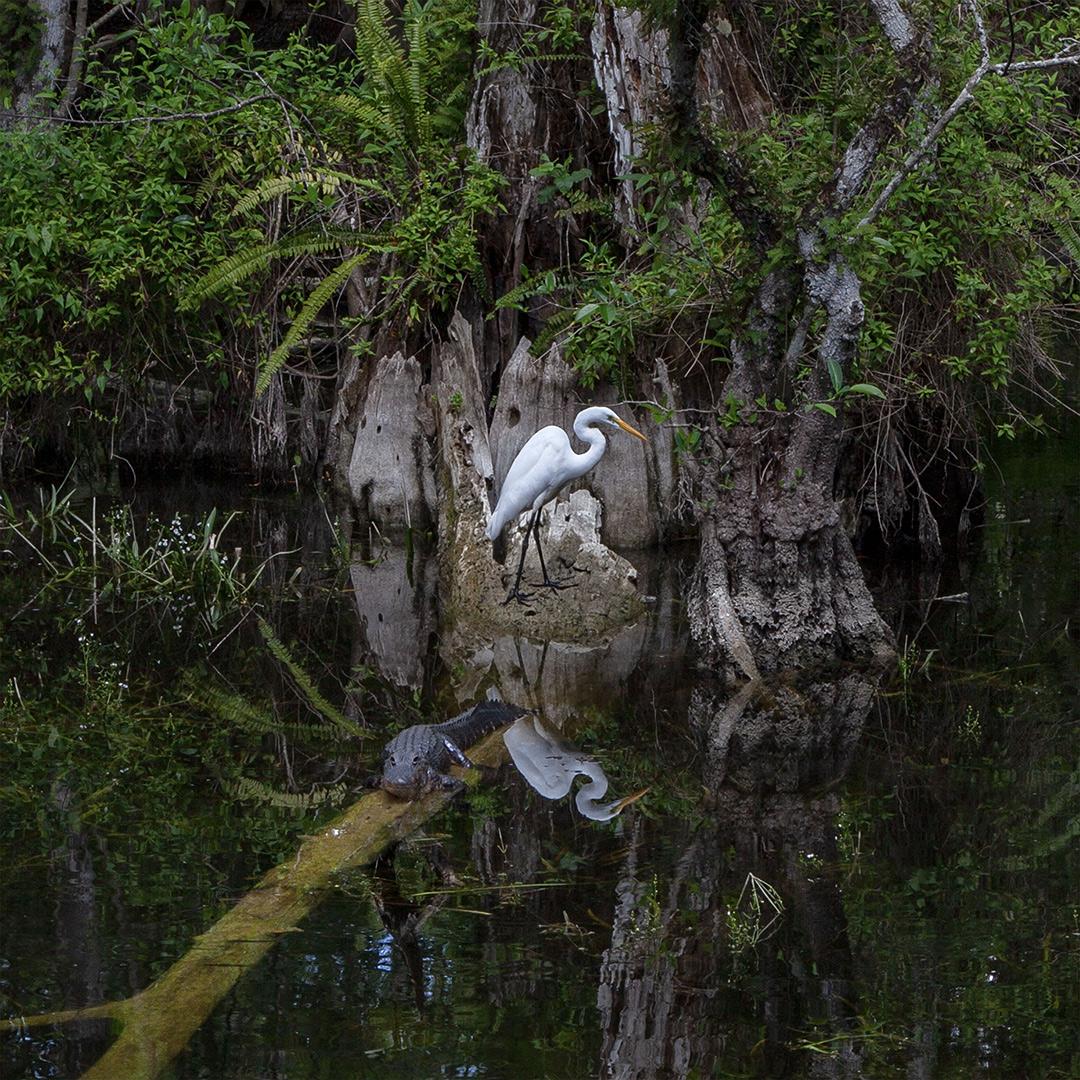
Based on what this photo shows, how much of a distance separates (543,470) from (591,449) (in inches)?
13.4

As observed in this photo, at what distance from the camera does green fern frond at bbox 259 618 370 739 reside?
6.15 m

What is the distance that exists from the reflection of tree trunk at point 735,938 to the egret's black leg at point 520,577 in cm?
237

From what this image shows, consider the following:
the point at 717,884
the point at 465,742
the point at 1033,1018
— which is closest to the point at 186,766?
the point at 465,742

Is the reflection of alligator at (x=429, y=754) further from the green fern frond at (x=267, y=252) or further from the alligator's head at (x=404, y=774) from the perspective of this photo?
the green fern frond at (x=267, y=252)

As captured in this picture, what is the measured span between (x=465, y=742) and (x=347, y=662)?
1.51 metres

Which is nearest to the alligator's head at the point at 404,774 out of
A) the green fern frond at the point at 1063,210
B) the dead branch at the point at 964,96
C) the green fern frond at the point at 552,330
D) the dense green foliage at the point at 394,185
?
the dead branch at the point at 964,96

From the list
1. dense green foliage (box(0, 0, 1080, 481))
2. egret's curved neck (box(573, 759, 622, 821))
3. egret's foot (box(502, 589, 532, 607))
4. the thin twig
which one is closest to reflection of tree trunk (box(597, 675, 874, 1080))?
egret's curved neck (box(573, 759, 622, 821))

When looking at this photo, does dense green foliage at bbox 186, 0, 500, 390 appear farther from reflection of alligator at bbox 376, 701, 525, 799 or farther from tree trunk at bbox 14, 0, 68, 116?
reflection of alligator at bbox 376, 701, 525, 799

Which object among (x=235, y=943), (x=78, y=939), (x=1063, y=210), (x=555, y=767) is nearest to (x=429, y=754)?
(x=555, y=767)

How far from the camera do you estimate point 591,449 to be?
314 inches

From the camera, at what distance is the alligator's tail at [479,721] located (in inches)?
225

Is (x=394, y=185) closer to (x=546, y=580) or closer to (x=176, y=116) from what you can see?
(x=176, y=116)

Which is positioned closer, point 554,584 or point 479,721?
point 479,721

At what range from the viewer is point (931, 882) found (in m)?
4.40
